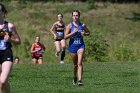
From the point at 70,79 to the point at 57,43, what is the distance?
23.0 feet

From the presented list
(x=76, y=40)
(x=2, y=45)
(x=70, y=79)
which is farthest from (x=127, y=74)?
(x=2, y=45)

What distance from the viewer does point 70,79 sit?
62.7 feet

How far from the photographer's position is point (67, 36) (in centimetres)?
1642

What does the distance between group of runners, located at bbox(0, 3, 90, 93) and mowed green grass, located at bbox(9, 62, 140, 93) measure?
656 mm

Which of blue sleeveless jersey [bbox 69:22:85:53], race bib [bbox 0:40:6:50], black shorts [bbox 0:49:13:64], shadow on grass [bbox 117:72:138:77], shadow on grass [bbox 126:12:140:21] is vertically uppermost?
race bib [bbox 0:40:6:50]

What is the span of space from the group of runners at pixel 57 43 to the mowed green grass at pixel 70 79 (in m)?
0.66

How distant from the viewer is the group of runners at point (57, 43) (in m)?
11.9

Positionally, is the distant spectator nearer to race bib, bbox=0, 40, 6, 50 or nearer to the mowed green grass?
the mowed green grass

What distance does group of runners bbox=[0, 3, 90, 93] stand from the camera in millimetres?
11930

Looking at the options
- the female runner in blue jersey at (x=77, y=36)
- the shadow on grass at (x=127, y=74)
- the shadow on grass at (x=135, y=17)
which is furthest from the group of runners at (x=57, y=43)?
the shadow on grass at (x=135, y=17)

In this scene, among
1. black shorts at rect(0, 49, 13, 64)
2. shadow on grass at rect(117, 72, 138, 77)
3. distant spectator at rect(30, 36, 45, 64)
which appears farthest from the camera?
distant spectator at rect(30, 36, 45, 64)

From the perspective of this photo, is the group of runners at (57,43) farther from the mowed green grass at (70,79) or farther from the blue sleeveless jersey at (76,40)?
the mowed green grass at (70,79)

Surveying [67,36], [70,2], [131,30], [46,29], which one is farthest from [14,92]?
[70,2]

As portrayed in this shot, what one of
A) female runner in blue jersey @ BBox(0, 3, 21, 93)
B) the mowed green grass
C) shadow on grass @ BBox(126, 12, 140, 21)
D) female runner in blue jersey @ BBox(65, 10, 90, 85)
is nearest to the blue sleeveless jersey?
female runner in blue jersey @ BBox(65, 10, 90, 85)
